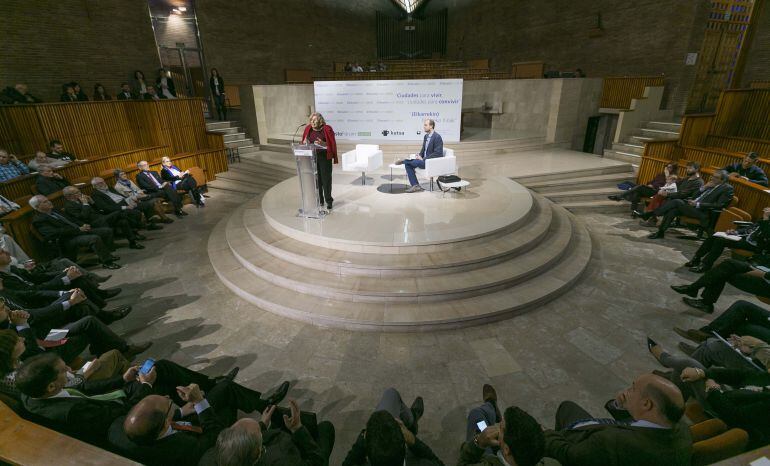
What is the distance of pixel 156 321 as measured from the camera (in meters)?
4.03

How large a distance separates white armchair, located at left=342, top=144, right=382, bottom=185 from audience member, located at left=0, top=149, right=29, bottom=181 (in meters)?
5.33

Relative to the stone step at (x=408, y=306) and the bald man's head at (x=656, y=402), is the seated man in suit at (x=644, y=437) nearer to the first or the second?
the bald man's head at (x=656, y=402)

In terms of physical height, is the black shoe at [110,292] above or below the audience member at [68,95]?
below

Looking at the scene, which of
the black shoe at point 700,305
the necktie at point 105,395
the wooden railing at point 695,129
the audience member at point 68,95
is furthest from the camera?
the audience member at point 68,95

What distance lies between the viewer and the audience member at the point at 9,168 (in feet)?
18.3

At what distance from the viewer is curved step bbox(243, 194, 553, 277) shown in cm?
429

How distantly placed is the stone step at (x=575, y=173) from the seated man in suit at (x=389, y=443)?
6387 mm

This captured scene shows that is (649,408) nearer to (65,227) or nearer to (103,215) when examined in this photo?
(65,227)

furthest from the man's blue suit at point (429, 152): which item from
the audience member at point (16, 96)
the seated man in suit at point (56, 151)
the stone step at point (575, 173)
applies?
the audience member at point (16, 96)

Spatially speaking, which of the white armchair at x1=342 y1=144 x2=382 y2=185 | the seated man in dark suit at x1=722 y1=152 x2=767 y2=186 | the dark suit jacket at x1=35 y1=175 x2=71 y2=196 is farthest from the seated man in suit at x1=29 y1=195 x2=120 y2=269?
the seated man in dark suit at x1=722 y1=152 x2=767 y2=186

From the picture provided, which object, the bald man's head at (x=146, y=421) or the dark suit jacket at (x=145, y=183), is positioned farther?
the dark suit jacket at (x=145, y=183)

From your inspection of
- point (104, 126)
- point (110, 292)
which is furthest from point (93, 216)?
point (104, 126)

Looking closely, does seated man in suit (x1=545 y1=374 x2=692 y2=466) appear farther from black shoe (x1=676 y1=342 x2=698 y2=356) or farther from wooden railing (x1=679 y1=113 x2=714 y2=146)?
wooden railing (x1=679 y1=113 x2=714 y2=146)

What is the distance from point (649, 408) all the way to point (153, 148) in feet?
32.5
